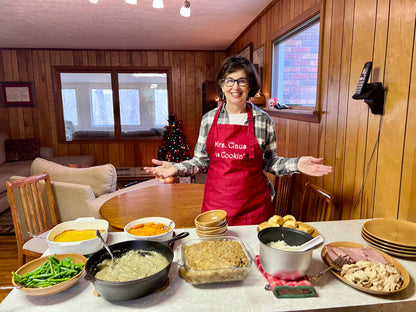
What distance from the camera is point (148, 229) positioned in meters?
1.12

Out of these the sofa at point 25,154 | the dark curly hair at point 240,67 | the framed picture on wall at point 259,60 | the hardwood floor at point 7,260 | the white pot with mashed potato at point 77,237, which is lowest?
the hardwood floor at point 7,260

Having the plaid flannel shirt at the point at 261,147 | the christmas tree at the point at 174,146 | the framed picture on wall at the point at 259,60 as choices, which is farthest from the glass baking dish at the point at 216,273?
the christmas tree at the point at 174,146

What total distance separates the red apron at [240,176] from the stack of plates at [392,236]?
607mm

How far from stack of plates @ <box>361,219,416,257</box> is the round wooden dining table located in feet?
3.26

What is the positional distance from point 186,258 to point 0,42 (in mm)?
5980

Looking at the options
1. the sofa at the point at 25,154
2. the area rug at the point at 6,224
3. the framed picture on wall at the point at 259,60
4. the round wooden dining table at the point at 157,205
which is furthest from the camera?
the sofa at the point at 25,154

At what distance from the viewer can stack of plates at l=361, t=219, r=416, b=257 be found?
102cm

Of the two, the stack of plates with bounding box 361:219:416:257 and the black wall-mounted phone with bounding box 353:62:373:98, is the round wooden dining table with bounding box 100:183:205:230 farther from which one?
the black wall-mounted phone with bounding box 353:62:373:98

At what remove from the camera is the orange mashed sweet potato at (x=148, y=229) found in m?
1.09

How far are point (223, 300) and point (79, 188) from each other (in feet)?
6.38

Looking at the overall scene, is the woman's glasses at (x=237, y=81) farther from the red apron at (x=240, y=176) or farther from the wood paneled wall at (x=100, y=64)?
the wood paneled wall at (x=100, y=64)

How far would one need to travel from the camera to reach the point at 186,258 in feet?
3.05

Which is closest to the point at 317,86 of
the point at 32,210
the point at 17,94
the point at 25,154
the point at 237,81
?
the point at 237,81

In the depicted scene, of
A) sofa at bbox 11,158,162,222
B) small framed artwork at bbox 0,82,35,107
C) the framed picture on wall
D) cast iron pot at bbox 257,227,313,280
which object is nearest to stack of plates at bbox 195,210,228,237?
cast iron pot at bbox 257,227,313,280
